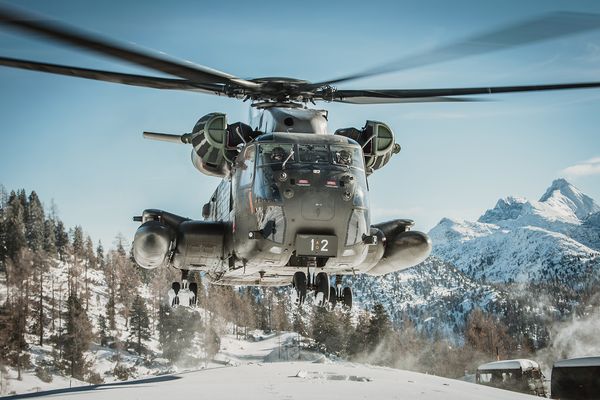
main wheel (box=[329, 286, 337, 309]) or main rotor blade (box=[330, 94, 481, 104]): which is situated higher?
main rotor blade (box=[330, 94, 481, 104])

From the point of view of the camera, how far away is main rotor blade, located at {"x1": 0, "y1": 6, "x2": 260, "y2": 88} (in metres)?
6.08

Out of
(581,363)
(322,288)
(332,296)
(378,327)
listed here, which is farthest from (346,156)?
(378,327)

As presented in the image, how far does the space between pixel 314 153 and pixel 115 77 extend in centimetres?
493

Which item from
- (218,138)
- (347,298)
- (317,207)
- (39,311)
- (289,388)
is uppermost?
(218,138)

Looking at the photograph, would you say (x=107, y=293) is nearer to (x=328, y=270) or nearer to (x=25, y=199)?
(x=25, y=199)

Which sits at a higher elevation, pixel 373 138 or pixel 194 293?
pixel 373 138

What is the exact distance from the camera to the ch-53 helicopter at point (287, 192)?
13.6 metres

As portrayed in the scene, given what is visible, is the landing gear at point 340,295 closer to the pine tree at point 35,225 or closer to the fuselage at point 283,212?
the fuselage at point 283,212

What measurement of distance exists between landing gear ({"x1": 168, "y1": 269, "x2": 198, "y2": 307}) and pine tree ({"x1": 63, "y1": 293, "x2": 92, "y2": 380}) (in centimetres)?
5290

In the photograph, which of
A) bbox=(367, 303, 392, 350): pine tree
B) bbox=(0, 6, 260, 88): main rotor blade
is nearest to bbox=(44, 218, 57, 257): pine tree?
bbox=(367, 303, 392, 350): pine tree

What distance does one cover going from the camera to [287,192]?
13.6m

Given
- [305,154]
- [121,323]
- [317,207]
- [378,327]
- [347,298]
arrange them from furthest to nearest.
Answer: [121,323] < [378,327] < [347,298] < [305,154] < [317,207]

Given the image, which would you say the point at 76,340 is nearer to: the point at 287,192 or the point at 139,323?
the point at 139,323

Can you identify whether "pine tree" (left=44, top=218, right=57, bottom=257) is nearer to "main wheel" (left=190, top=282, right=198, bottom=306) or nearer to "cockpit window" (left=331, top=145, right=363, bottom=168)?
"main wheel" (left=190, top=282, right=198, bottom=306)
